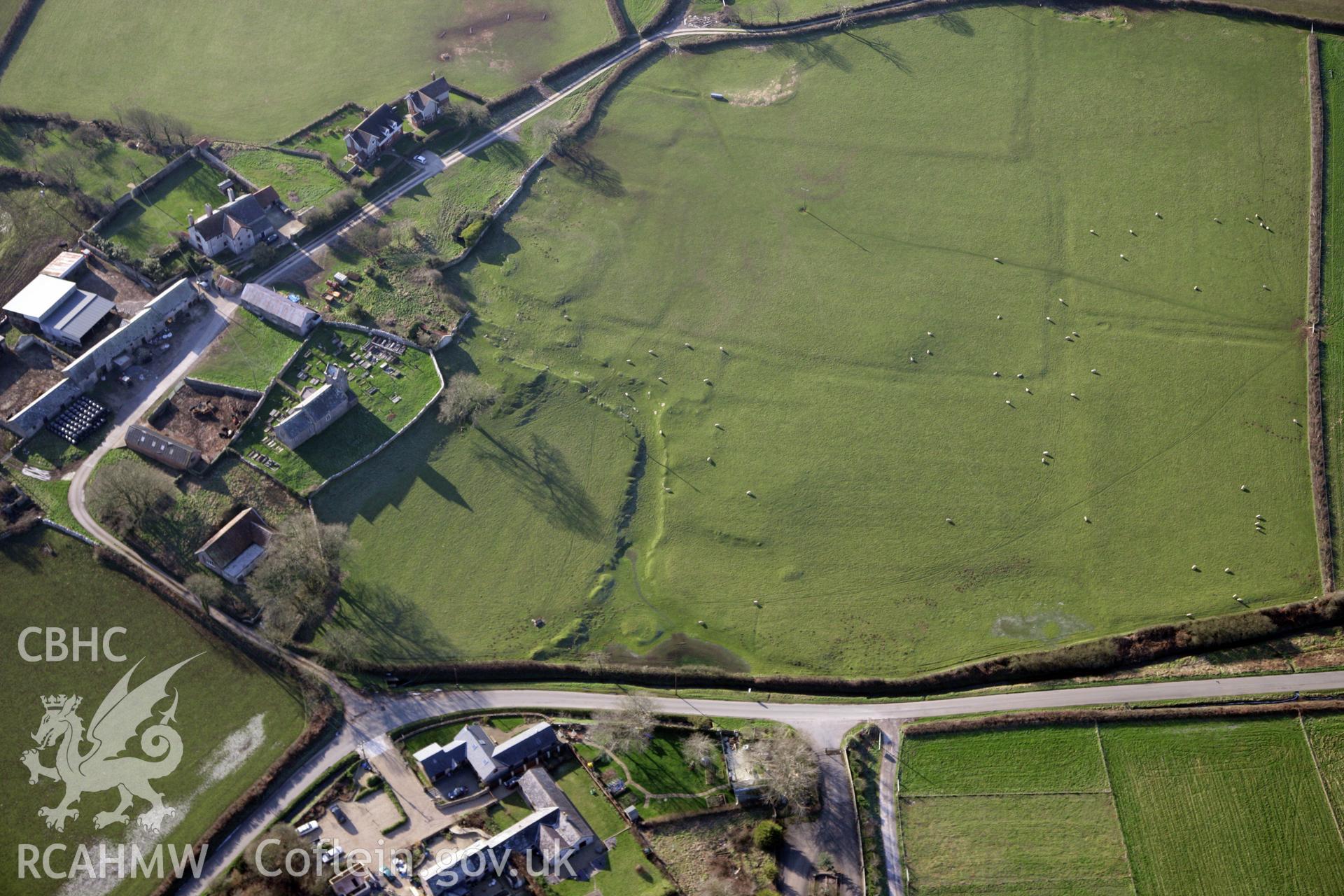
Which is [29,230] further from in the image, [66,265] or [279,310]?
[279,310]

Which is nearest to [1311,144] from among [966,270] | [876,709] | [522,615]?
[966,270]

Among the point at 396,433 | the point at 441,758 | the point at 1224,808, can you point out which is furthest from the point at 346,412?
the point at 1224,808

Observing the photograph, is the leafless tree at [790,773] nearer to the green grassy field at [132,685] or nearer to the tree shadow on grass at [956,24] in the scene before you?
the green grassy field at [132,685]

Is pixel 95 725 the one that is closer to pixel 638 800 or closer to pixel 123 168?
pixel 638 800

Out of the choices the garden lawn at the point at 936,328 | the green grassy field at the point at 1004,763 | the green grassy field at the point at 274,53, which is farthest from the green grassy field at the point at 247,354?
the green grassy field at the point at 1004,763

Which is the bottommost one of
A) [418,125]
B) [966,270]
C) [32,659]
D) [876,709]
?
[876,709]

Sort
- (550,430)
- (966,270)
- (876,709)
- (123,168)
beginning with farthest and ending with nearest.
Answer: (123,168) → (966,270) → (550,430) → (876,709)

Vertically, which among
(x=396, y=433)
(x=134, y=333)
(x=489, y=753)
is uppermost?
(x=134, y=333)
